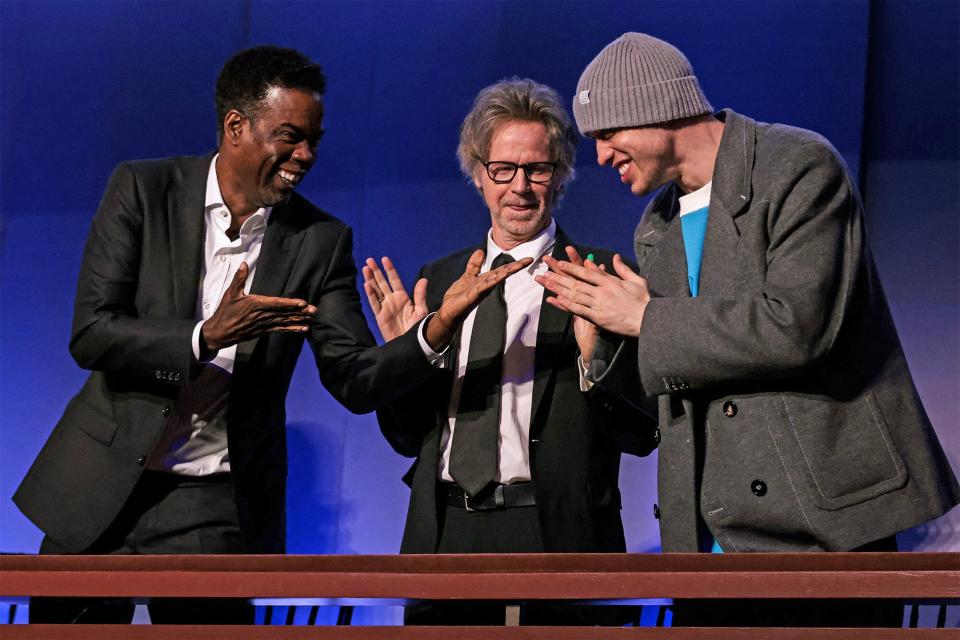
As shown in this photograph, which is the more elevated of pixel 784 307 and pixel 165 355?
pixel 784 307

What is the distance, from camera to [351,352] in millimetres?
2701

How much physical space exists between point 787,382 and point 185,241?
4.50ft

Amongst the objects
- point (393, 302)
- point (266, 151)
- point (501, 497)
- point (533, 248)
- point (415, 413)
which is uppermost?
point (266, 151)

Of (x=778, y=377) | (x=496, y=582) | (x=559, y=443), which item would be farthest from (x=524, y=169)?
(x=496, y=582)

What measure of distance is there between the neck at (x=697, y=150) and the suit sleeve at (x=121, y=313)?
1.06m

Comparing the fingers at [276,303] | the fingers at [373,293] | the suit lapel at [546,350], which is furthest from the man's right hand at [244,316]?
the suit lapel at [546,350]

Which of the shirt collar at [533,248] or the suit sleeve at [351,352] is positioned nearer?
the suit sleeve at [351,352]

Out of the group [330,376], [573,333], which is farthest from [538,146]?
[330,376]

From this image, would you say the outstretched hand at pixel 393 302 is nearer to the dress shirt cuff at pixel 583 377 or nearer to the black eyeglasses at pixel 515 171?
the black eyeglasses at pixel 515 171

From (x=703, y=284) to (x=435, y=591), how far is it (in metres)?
0.77

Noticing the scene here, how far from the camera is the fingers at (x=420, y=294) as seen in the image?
2.81 meters

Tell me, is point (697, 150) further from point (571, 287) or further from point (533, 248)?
point (533, 248)

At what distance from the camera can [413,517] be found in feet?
8.45

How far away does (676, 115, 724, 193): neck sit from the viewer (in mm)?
2230
